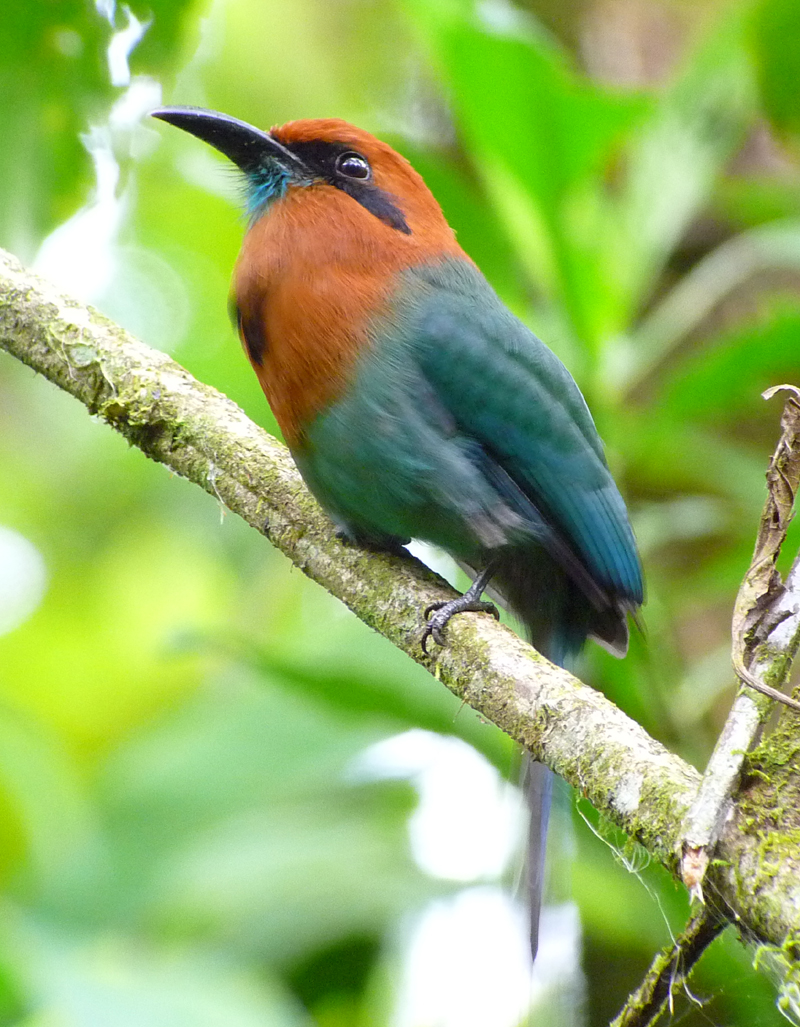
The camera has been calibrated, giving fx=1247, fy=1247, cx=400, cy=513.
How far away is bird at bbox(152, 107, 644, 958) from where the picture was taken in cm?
269

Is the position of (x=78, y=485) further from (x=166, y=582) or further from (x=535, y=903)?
(x=535, y=903)

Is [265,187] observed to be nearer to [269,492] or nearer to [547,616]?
[269,492]

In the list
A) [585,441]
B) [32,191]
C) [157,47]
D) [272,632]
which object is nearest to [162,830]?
[272,632]

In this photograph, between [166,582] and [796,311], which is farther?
[166,582]

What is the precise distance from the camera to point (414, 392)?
2.75 m

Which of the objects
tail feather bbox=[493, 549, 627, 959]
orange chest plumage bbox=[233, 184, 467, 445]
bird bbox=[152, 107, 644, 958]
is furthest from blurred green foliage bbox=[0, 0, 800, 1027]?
orange chest plumage bbox=[233, 184, 467, 445]

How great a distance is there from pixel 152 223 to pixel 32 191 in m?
3.04

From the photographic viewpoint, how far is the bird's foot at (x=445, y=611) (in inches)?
89.0

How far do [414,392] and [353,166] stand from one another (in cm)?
68

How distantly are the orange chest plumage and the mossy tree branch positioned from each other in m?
0.14

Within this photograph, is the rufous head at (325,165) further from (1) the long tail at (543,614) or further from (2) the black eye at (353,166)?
(1) the long tail at (543,614)

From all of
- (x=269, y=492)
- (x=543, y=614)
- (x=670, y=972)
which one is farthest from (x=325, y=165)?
(x=670, y=972)

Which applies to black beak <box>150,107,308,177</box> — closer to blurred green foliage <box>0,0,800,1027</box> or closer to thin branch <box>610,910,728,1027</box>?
blurred green foliage <box>0,0,800,1027</box>

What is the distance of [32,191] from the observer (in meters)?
2.42
